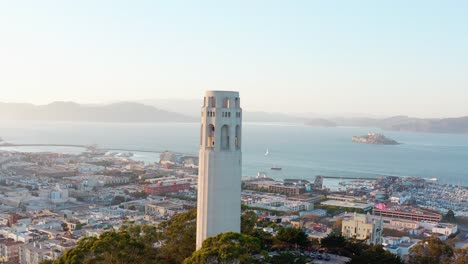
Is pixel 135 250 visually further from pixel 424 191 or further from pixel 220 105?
pixel 424 191

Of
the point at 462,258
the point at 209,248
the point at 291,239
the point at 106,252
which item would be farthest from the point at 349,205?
the point at 209,248

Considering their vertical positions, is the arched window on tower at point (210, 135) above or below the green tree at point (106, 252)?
above

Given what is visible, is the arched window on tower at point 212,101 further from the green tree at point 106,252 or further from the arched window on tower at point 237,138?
the green tree at point 106,252

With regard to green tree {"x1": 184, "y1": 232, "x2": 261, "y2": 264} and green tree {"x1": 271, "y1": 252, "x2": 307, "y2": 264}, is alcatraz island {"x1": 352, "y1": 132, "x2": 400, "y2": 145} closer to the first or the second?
green tree {"x1": 271, "y1": 252, "x2": 307, "y2": 264}

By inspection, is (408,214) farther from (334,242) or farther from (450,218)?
(334,242)

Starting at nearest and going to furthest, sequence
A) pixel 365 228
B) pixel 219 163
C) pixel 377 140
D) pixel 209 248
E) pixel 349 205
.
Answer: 1. pixel 209 248
2. pixel 219 163
3. pixel 365 228
4. pixel 349 205
5. pixel 377 140

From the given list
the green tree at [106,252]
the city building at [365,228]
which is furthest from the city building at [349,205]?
the green tree at [106,252]

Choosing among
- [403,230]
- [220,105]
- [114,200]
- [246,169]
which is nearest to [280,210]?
[403,230]

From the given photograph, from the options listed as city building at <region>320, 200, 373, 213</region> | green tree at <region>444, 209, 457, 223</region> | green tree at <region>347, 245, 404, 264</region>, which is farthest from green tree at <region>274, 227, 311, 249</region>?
green tree at <region>444, 209, 457, 223</region>

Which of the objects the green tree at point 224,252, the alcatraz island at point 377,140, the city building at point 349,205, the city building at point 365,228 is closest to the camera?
the green tree at point 224,252
